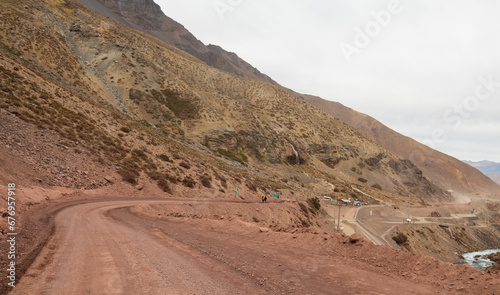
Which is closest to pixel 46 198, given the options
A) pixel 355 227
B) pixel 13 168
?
pixel 13 168

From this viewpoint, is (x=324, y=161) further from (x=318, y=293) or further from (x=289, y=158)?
(x=318, y=293)

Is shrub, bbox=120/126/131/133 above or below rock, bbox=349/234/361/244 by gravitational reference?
below

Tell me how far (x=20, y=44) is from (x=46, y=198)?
5755cm

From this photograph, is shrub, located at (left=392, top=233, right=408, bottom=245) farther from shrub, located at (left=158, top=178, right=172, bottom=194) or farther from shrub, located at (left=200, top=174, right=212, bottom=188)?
shrub, located at (left=158, top=178, right=172, bottom=194)

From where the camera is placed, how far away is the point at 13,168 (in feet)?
60.8

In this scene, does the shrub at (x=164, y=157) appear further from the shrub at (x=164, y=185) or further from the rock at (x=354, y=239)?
the rock at (x=354, y=239)

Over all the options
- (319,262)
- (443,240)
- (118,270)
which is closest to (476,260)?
(443,240)

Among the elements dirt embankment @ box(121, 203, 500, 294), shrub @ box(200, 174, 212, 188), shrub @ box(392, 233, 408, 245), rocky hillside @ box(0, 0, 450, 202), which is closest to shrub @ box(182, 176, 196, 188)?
rocky hillside @ box(0, 0, 450, 202)

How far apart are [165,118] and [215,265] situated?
6489 centimetres

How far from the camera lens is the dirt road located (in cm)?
654

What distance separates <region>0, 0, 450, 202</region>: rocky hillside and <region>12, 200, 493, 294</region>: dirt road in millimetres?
19495

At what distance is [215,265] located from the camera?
332 inches

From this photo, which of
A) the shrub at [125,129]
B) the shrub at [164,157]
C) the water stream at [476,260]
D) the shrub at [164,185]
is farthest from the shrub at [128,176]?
the water stream at [476,260]

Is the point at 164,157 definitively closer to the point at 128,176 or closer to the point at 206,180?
the point at 206,180
